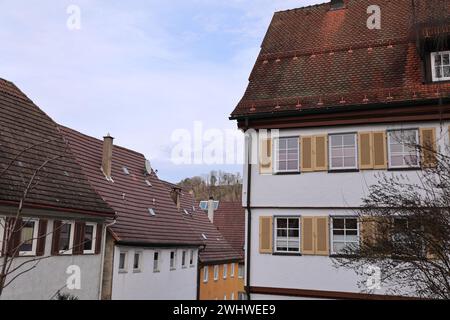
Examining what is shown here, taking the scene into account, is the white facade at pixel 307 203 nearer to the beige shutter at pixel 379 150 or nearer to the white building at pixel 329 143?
the white building at pixel 329 143

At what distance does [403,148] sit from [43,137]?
13599 mm

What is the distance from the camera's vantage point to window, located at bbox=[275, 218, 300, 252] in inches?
544

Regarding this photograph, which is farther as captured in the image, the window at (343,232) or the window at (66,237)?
the window at (66,237)

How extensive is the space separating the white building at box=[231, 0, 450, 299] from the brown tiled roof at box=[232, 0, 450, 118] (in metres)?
0.05

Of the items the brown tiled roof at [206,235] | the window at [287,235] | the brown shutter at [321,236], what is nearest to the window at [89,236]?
the window at [287,235]

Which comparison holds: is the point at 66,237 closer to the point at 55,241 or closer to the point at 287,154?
the point at 55,241

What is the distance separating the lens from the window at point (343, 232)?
13.2 meters

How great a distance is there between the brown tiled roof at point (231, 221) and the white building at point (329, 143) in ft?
76.8

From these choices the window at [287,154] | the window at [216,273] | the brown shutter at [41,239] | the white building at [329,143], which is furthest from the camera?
the window at [216,273]

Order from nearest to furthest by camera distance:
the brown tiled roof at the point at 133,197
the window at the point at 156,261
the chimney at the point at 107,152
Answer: the brown tiled roof at the point at 133,197 < the window at the point at 156,261 < the chimney at the point at 107,152

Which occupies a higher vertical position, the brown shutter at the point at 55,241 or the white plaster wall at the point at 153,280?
the brown shutter at the point at 55,241

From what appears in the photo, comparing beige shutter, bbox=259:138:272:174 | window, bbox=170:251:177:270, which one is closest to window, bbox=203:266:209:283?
window, bbox=170:251:177:270

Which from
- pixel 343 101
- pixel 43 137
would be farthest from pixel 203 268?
pixel 343 101

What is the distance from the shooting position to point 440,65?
523 inches
